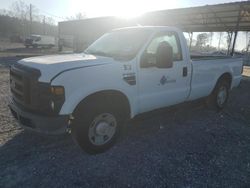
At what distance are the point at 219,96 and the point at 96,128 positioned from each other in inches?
156

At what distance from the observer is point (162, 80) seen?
4.15 m

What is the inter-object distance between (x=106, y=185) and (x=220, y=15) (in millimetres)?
17524

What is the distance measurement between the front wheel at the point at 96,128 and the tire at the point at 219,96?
3317 mm

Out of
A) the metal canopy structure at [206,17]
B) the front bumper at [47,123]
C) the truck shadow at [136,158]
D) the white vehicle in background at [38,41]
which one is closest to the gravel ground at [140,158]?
the truck shadow at [136,158]

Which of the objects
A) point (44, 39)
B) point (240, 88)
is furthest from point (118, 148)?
point (44, 39)

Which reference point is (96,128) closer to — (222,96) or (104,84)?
(104,84)

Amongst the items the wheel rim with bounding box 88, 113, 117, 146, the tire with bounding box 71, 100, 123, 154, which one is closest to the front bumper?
the tire with bounding box 71, 100, 123, 154

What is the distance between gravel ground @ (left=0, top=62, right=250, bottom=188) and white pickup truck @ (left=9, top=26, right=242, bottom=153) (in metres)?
0.43

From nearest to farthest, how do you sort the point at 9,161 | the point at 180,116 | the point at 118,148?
the point at 9,161
the point at 118,148
the point at 180,116

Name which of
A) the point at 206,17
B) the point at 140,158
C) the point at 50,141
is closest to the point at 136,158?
the point at 140,158

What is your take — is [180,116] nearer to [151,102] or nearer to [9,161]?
[151,102]

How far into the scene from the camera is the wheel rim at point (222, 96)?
19.9 feet

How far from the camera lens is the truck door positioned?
12.7 feet

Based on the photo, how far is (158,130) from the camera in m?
4.66
